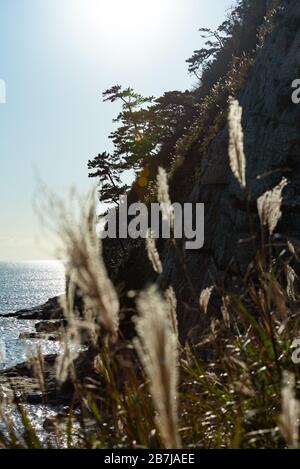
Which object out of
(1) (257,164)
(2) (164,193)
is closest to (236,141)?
(2) (164,193)

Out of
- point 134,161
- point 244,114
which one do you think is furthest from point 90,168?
point 244,114

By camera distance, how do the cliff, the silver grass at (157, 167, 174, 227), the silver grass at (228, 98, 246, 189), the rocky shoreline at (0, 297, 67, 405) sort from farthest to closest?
the cliff, the rocky shoreline at (0, 297, 67, 405), the silver grass at (157, 167, 174, 227), the silver grass at (228, 98, 246, 189)

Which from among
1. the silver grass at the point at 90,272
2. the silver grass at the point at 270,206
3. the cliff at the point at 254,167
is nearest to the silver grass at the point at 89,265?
the silver grass at the point at 90,272

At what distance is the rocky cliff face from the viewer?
52.3 ft

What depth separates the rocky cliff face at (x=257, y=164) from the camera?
15938 mm

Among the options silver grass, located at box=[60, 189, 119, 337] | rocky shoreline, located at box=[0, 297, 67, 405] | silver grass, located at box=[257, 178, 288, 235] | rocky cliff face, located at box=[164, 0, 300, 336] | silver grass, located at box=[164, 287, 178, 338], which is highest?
rocky cliff face, located at box=[164, 0, 300, 336]

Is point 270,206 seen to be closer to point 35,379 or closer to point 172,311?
point 172,311

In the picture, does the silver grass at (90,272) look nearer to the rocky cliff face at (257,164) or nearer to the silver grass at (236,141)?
the silver grass at (236,141)

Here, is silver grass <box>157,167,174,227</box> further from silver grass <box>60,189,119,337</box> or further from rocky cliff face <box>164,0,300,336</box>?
rocky cliff face <box>164,0,300,336</box>

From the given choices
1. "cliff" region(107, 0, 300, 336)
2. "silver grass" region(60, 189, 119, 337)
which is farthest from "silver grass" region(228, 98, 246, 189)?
"cliff" region(107, 0, 300, 336)

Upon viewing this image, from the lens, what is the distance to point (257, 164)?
16.9m
